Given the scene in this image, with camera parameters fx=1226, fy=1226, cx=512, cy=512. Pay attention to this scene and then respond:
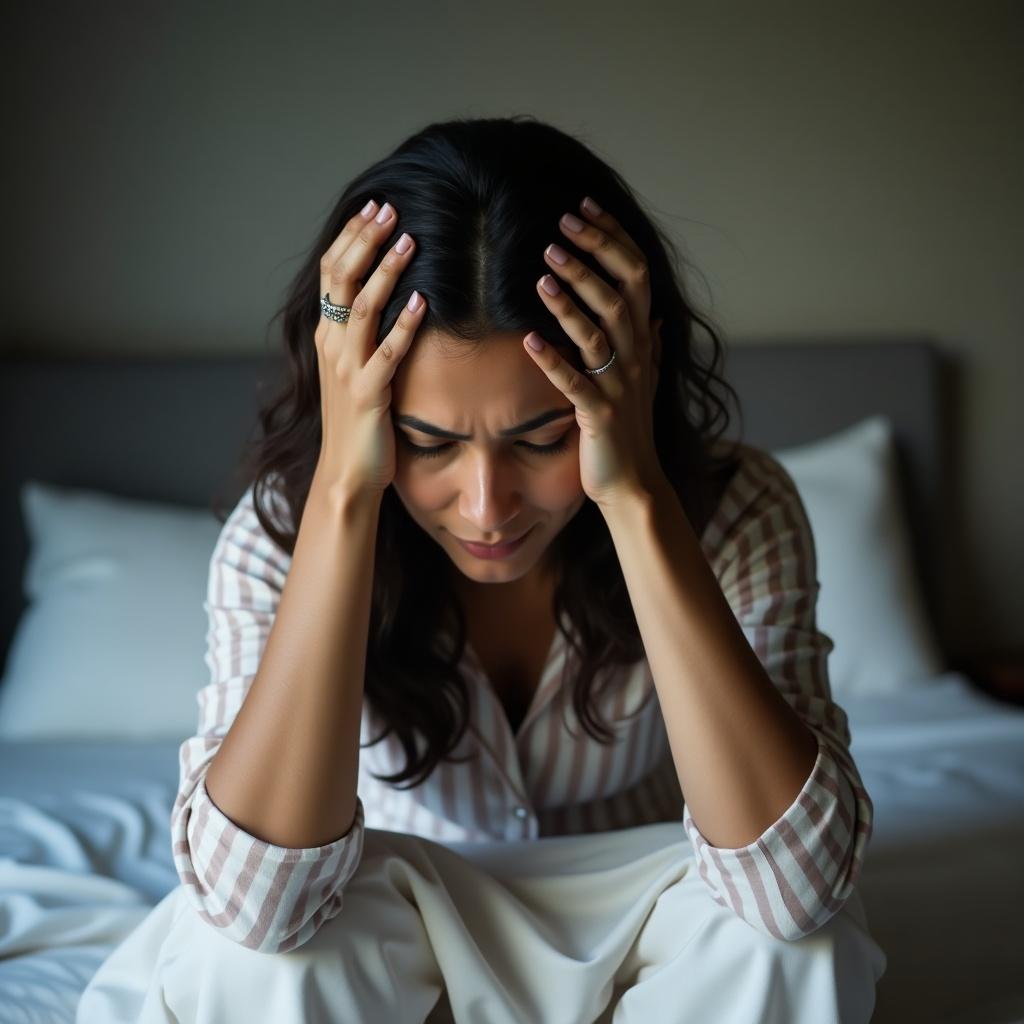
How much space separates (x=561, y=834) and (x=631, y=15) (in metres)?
1.85

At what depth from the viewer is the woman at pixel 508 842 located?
3.58 feet

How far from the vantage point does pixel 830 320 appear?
9.16 ft

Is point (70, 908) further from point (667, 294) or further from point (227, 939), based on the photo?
point (667, 294)

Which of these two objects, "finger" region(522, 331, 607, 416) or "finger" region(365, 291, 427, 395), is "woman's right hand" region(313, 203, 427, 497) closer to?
"finger" region(365, 291, 427, 395)

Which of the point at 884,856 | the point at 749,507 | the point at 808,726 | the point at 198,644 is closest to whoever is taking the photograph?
the point at 808,726

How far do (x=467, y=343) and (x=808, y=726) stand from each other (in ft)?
1.64

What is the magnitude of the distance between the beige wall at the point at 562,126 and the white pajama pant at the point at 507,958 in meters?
1.73

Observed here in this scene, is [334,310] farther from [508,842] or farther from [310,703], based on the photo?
[508,842]

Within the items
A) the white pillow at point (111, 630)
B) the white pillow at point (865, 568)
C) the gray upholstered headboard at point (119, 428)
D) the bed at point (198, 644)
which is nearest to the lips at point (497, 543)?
the bed at point (198, 644)

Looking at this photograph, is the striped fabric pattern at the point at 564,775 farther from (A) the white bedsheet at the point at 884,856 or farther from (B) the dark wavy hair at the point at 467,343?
(A) the white bedsheet at the point at 884,856

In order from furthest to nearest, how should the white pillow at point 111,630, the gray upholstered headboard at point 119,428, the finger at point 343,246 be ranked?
the gray upholstered headboard at point 119,428, the white pillow at point 111,630, the finger at point 343,246

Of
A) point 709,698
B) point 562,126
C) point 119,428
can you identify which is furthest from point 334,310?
point 562,126

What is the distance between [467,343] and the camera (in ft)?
3.68

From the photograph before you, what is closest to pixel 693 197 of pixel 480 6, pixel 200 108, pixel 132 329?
pixel 480 6
